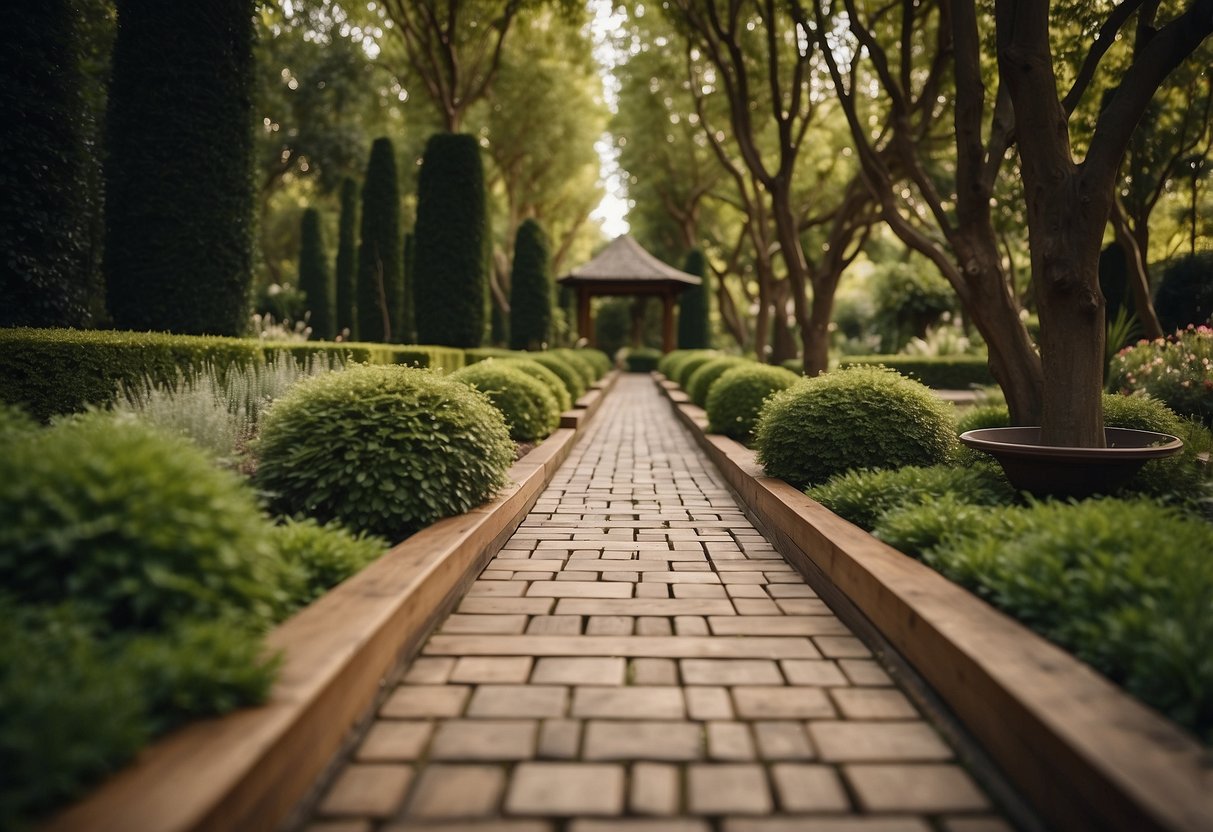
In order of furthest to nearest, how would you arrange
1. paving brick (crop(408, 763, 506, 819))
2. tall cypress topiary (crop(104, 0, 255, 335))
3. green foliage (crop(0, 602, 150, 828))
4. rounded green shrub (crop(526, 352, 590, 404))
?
rounded green shrub (crop(526, 352, 590, 404))
tall cypress topiary (crop(104, 0, 255, 335))
paving brick (crop(408, 763, 506, 819))
green foliage (crop(0, 602, 150, 828))

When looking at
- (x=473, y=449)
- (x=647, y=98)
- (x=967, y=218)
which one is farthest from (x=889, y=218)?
(x=647, y=98)

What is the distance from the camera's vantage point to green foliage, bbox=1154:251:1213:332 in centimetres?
1141

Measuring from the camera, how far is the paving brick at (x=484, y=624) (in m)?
3.11

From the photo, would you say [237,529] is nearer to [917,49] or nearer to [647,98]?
[917,49]

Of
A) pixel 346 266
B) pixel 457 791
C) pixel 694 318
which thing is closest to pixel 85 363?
pixel 457 791

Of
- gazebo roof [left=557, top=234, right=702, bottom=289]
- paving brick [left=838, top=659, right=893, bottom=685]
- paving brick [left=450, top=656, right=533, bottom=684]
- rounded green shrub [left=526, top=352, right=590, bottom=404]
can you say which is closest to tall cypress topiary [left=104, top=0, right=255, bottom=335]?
rounded green shrub [left=526, top=352, right=590, bottom=404]

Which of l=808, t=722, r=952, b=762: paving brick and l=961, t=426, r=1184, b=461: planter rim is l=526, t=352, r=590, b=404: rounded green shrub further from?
l=808, t=722, r=952, b=762: paving brick

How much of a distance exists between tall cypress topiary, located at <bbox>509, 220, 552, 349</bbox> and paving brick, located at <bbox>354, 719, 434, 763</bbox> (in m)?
19.0

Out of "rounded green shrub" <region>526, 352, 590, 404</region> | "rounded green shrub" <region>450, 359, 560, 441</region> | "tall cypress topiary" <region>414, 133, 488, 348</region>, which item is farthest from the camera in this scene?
"tall cypress topiary" <region>414, 133, 488, 348</region>

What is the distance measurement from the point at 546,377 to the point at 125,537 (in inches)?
296

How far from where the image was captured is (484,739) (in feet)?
7.27

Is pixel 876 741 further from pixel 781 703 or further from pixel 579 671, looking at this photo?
pixel 579 671

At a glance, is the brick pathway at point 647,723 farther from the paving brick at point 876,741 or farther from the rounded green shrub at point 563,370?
the rounded green shrub at point 563,370

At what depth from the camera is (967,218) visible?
6148 mm
